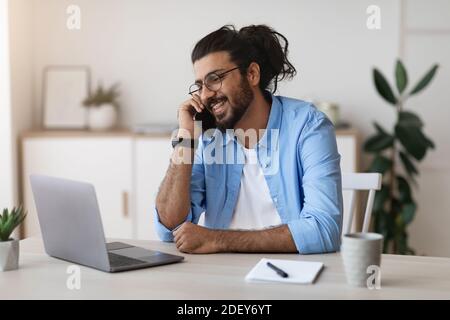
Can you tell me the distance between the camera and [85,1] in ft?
13.8

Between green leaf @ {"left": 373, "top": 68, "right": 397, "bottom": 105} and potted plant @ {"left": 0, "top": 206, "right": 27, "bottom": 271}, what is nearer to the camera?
potted plant @ {"left": 0, "top": 206, "right": 27, "bottom": 271}

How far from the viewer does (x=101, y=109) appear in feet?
13.4

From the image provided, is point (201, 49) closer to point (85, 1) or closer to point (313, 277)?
point (313, 277)

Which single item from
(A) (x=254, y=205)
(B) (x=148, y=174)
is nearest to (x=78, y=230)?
(A) (x=254, y=205)

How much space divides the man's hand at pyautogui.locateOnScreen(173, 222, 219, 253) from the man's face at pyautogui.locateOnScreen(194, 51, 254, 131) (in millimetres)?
505

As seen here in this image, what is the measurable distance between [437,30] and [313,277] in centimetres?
274

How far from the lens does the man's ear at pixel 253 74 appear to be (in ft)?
7.70

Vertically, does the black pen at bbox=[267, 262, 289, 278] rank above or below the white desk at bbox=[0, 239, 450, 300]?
above

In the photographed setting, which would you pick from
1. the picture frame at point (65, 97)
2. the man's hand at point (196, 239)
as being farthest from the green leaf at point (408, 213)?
the man's hand at point (196, 239)

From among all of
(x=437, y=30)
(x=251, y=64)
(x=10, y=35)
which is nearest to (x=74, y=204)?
(x=251, y=64)

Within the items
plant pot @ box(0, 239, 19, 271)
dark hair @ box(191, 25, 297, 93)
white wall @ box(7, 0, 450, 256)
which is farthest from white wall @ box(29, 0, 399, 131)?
plant pot @ box(0, 239, 19, 271)

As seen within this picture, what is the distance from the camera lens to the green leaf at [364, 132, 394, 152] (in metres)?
3.73

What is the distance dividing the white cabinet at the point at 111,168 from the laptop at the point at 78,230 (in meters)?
2.05

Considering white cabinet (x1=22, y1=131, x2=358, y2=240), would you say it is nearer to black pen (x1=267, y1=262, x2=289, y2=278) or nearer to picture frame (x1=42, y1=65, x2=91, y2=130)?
picture frame (x1=42, y1=65, x2=91, y2=130)
